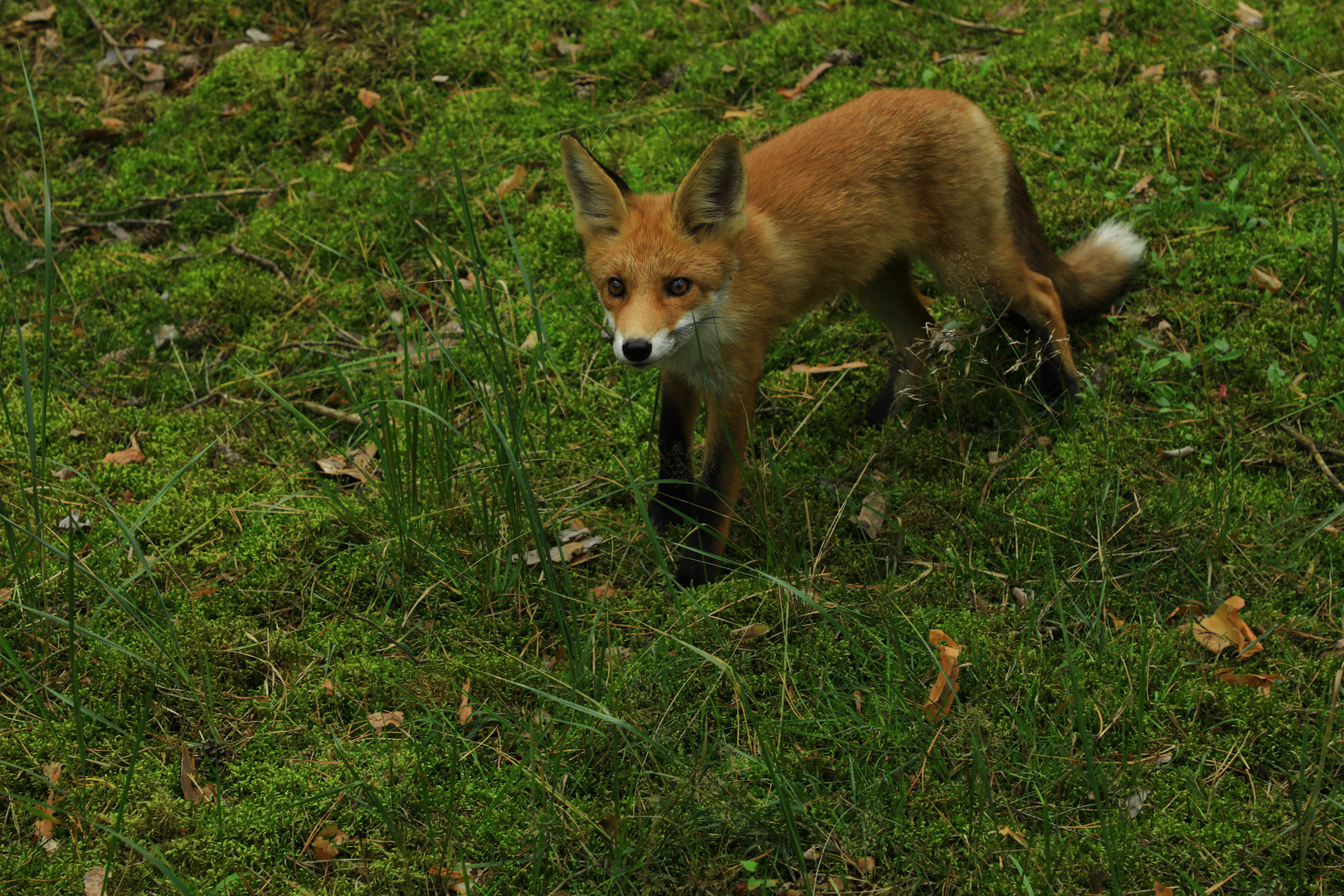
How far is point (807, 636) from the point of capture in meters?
3.45

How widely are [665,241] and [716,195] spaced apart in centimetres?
26

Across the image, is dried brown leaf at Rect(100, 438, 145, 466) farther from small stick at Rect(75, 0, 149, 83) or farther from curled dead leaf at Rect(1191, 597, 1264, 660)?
curled dead leaf at Rect(1191, 597, 1264, 660)

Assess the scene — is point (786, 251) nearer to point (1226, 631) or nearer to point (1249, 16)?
point (1226, 631)

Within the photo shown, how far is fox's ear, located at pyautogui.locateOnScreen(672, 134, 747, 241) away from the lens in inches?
135

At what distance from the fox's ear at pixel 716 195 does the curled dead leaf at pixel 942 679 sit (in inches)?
65.2

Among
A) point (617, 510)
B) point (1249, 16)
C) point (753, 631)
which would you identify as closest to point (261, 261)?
point (617, 510)

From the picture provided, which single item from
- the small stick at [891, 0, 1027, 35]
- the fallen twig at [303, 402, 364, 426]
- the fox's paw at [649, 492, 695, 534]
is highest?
the small stick at [891, 0, 1027, 35]

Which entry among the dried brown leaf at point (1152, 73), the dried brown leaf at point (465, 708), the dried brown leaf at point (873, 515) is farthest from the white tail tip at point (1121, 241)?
the dried brown leaf at point (465, 708)

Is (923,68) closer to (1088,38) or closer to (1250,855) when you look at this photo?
(1088,38)

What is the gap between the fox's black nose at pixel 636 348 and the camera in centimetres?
324

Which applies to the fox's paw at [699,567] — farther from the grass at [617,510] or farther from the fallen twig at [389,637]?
the fallen twig at [389,637]

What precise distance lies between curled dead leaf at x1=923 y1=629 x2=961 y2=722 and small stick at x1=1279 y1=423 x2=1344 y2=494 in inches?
69.2

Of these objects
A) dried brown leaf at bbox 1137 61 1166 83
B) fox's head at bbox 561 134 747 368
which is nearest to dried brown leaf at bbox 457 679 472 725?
fox's head at bbox 561 134 747 368

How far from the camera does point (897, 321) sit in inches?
185
